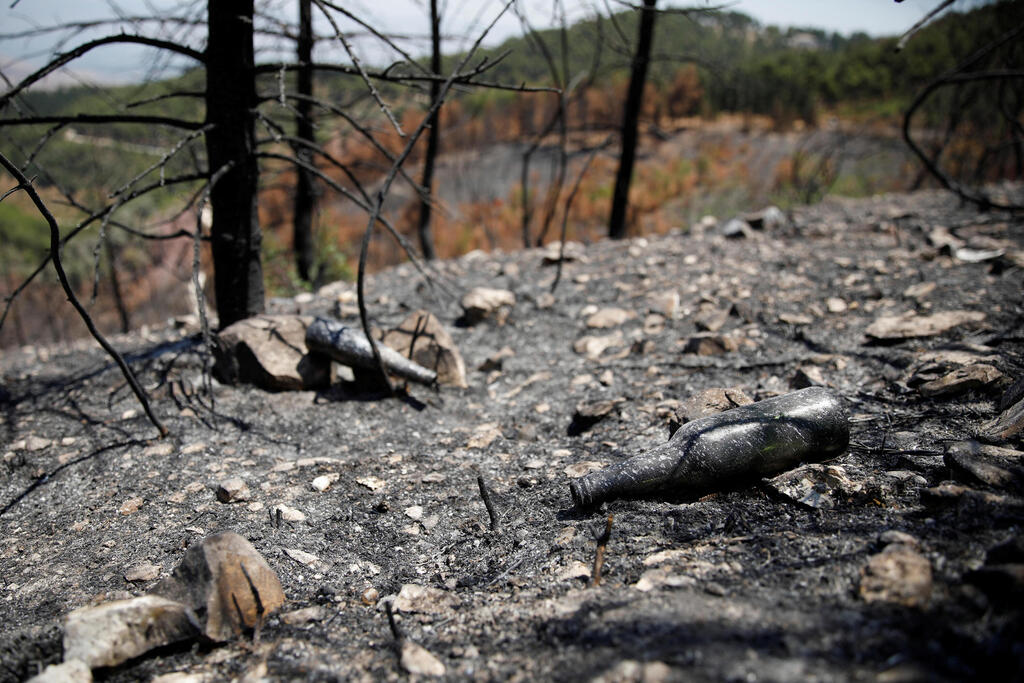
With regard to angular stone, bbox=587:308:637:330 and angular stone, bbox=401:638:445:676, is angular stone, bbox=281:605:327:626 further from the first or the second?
angular stone, bbox=587:308:637:330

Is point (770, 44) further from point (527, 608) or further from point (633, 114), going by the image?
point (527, 608)

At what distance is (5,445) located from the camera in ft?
7.13

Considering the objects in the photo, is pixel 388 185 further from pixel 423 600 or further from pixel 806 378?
pixel 806 378

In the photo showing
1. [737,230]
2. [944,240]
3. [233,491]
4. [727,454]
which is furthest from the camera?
[737,230]

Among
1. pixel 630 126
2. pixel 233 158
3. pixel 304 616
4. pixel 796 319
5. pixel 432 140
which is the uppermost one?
pixel 630 126

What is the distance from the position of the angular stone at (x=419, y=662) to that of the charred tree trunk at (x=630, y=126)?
583 centimetres

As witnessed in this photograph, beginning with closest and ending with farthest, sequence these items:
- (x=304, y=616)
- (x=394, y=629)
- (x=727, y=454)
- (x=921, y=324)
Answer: (x=394, y=629), (x=304, y=616), (x=727, y=454), (x=921, y=324)

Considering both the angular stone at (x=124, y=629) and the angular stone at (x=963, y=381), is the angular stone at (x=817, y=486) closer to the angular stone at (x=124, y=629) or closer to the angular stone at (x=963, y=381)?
the angular stone at (x=963, y=381)

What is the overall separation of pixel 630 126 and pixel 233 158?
4.81 m

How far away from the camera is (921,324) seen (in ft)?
8.18

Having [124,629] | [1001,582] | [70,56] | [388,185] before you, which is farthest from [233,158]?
[1001,582]

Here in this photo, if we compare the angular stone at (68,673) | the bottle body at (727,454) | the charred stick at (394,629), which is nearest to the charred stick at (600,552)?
the bottle body at (727,454)

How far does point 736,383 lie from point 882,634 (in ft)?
4.91

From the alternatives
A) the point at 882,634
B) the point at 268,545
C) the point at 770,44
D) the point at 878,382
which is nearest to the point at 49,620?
the point at 268,545
